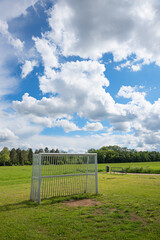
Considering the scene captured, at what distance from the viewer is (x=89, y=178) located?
37.2 ft

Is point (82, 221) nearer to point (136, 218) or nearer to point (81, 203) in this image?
point (136, 218)

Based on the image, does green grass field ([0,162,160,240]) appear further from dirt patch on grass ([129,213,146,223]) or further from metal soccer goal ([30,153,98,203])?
metal soccer goal ([30,153,98,203])

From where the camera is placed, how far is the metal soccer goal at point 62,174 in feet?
29.9

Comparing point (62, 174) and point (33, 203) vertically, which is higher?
point (62, 174)

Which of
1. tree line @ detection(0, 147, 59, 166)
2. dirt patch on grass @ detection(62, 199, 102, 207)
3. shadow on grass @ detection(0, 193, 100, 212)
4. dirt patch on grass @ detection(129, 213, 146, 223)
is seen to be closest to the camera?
dirt patch on grass @ detection(129, 213, 146, 223)

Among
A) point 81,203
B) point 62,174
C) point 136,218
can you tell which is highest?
point 62,174

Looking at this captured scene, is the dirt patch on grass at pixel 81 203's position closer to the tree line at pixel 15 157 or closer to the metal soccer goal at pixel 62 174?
the metal soccer goal at pixel 62 174

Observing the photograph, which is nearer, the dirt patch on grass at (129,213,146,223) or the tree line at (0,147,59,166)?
the dirt patch on grass at (129,213,146,223)

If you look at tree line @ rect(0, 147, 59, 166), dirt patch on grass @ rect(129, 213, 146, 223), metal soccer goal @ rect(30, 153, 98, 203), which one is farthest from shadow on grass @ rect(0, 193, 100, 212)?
tree line @ rect(0, 147, 59, 166)

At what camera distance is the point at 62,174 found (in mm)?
9938

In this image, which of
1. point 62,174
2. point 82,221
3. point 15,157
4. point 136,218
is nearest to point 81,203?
point 62,174

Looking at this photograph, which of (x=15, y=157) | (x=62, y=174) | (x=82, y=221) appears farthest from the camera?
(x=15, y=157)

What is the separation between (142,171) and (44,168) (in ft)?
71.6

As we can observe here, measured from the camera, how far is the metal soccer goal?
9.10 meters
